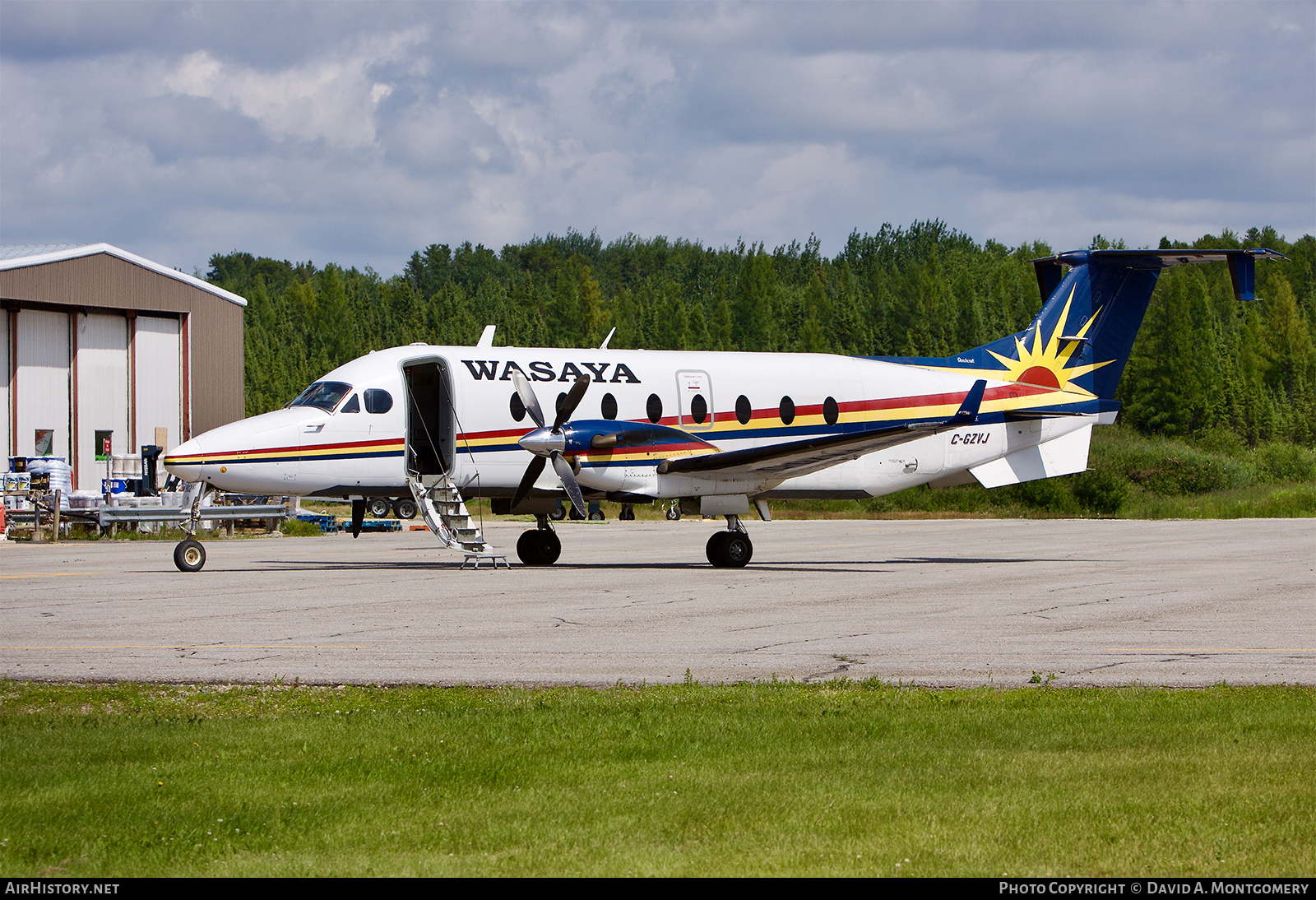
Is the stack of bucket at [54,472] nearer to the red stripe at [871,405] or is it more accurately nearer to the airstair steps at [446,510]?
the airstair steps at [446,510]

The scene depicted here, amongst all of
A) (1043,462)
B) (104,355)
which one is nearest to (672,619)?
(1043,462)

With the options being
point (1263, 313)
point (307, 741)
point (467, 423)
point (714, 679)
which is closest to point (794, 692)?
point (714, 679)

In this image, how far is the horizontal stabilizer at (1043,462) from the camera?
89.5 feet

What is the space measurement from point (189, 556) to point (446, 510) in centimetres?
446

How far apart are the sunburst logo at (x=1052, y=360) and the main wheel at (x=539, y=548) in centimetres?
1043

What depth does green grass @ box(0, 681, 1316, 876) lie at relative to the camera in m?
5.71

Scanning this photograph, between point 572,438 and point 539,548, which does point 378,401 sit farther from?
point 539,548

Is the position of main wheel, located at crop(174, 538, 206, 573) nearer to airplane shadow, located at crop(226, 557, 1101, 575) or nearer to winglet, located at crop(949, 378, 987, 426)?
airplane shadow, located at crop(226, 557, 1101, 575)

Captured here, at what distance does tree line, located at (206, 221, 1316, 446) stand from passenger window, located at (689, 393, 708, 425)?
280ft

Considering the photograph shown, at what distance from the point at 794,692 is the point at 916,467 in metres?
17.1

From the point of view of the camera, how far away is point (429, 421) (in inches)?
936

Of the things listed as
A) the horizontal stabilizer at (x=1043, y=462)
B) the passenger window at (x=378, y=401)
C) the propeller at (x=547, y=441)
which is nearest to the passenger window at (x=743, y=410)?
the propeller at (x=547, y=441)

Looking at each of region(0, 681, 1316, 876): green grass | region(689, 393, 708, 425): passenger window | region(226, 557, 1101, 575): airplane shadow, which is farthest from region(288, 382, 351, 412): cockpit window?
region(0, 681, 1316, 876): green grass

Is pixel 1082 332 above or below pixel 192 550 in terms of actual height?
above
